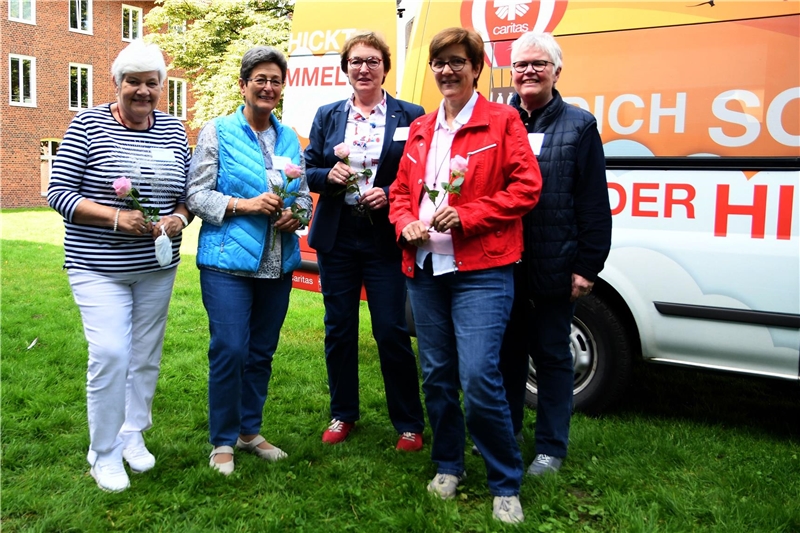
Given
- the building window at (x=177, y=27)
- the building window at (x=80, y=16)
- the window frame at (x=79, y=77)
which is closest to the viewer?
the building window at (x=177, y=27)

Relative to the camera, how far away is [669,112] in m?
3.55

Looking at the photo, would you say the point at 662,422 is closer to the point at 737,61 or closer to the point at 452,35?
the point at 737,61

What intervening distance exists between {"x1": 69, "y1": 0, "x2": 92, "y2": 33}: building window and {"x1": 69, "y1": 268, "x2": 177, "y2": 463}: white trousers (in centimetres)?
2495

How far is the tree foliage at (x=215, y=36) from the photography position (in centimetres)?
2016

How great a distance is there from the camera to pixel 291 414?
4.12 m

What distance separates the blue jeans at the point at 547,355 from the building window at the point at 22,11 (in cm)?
2488

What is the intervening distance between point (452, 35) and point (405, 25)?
2.02m

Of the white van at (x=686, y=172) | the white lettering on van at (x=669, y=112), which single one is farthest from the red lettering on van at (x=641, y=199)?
the white lettering on van at (x=669, y=112)

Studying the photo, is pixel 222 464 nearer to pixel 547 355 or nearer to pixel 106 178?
pixel 106 178

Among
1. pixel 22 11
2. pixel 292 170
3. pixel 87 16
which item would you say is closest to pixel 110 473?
pixel 292 170

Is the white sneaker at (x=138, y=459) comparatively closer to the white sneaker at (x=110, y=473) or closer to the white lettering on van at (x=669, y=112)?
the white sneaker at (x=110, y=473)

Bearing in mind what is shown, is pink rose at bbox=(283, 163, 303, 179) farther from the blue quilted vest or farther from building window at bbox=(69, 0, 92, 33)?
building window at bbox=(69, 0, 92, 33)

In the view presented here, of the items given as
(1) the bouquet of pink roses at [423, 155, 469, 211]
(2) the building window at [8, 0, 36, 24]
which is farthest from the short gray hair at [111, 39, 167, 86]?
(2) the building window at [8, 0, 36, 24]


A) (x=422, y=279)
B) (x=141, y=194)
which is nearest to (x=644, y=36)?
(x=422, y=279)
